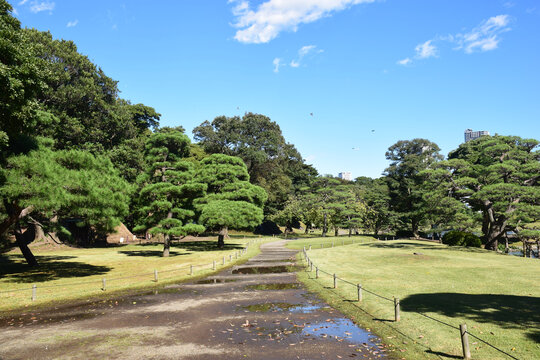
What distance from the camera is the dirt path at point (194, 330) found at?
9102mm

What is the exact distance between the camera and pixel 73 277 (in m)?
21.9

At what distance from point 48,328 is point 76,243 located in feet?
125

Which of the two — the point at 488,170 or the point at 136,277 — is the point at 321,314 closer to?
the point at 136,277

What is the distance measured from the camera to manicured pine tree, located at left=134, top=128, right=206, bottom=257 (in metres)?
31.0

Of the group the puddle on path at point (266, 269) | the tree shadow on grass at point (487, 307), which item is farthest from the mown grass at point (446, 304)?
the puddle on path at point (266, 269)

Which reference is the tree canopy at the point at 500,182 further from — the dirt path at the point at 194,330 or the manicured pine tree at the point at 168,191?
the manicured pine tree at the point at 168,191

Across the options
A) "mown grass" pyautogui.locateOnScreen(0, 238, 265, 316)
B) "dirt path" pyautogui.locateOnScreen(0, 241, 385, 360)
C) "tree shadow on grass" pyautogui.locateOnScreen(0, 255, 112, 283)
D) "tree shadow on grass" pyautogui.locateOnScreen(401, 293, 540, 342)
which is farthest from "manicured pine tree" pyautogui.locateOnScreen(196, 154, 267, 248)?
"tree shadow on grass" pyautogui.locateOnScreen(401, 293, 540, 342)

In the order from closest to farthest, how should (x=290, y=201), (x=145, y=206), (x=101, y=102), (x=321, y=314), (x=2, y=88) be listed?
(x=321, y=314)
(x=2, y=88)
(x=145, y=206)
(x=101, y=102)
(x=290, y=201)

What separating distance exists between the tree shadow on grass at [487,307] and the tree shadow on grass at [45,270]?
2156 cm

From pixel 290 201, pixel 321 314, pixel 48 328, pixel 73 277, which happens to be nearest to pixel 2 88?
pixel 48 328

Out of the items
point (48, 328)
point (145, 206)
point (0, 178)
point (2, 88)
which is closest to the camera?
point (48, 328)

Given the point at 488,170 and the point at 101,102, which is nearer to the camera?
the point at 488,170

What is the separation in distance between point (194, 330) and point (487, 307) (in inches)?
456

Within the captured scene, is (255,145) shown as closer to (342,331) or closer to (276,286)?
(276,286)
